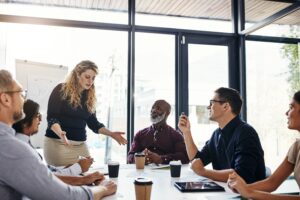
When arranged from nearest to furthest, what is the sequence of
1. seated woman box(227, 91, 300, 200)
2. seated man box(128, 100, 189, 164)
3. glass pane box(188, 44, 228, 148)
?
seated woman box(227, 91, 300, 200) < seated man box(128, 100, 189, 164) < glass pane box(188, 44, 228, 148)

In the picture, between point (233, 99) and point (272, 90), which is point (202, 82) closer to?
point (272, 90)

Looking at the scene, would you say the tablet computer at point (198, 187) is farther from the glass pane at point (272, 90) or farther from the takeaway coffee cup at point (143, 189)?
the glass pane at point (272, 90)

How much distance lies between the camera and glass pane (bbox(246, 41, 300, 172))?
12.2 ft

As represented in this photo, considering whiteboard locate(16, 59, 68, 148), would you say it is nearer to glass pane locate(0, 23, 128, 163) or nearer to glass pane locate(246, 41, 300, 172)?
glass pane locate(0, 23, 128, 163)

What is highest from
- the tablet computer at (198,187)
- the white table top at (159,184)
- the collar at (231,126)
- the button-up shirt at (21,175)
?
the collar at (231,126)

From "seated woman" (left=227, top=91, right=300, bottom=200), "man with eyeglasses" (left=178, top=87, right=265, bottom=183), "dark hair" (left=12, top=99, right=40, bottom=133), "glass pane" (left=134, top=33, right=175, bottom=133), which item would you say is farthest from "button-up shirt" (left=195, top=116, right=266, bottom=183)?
"glass pane" (left=134, top=33, right=175, bottom=133)

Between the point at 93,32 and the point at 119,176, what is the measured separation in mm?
2403

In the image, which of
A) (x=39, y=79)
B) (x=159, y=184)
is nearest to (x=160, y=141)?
(x=159, y=184)

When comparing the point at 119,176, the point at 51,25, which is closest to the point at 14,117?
the point at 119,176

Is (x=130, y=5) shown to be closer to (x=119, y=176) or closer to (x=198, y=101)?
(x=198, y=101)

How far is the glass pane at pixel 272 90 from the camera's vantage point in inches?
147

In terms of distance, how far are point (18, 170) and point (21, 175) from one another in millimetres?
20

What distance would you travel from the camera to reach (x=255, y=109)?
4090mm

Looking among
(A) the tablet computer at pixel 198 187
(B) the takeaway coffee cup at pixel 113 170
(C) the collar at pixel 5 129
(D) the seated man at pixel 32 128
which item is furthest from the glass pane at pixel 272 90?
(C) the collar at pixel 5 129
